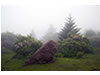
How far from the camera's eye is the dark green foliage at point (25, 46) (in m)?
7.51

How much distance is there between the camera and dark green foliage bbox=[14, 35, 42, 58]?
7508 millimetres

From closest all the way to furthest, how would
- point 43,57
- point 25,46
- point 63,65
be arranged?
point 63,65
point 43,57
point 25,46

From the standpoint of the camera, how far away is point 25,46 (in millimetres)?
7594

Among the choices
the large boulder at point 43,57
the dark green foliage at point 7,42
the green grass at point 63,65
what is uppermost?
the dark green foliage at point 7,42

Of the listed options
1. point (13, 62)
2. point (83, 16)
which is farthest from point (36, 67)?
point (83, 16)

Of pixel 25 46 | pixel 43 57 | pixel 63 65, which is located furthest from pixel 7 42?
pixel 63 65

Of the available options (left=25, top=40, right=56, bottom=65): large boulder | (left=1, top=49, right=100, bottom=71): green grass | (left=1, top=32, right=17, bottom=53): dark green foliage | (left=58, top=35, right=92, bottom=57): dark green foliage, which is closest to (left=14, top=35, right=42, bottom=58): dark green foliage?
(left=1, top=49, right=100, bottom=71): green grass

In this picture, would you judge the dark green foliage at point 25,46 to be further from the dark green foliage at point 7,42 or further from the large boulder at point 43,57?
the dark green foliage at point 7,42

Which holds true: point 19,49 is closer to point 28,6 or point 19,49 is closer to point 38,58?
point 38,58

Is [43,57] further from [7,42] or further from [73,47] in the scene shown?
[7,42]

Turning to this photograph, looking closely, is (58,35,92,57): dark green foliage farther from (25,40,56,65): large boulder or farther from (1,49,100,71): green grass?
(25,40,56,65): large boulder

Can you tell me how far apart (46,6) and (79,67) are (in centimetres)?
534

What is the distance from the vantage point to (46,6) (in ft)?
28.5

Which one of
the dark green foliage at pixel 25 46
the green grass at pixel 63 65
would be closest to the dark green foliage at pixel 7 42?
the dark green foliage at pixel 25 46
